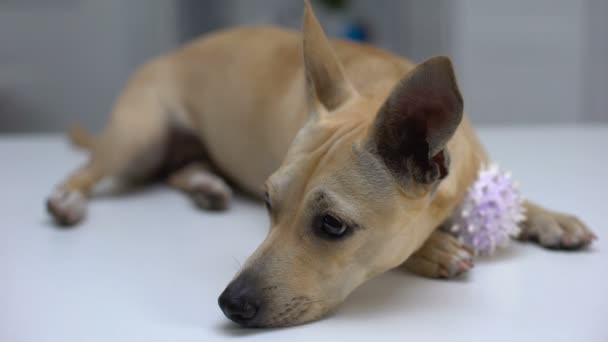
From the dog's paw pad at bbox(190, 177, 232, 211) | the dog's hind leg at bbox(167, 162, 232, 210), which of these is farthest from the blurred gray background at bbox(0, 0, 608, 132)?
the dog's paw pad at bbox(190, 177, 232, 211)

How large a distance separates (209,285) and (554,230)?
97 cm

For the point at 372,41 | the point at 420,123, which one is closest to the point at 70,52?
the point at 372,41

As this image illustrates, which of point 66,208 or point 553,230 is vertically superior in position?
point 553,230

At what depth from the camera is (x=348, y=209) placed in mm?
1376

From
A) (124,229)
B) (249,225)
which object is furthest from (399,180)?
(124,229)

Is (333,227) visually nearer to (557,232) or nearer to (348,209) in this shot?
(348,209)

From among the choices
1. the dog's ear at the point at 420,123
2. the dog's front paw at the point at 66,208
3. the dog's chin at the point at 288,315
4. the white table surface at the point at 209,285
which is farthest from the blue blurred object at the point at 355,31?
the dog's chin at the point at 288,315

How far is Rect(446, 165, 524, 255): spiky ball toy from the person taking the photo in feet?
5.65

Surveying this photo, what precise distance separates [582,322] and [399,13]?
12.5ft

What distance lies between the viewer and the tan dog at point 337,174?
1373 millimetres

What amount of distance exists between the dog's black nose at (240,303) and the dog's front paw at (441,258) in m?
0.52

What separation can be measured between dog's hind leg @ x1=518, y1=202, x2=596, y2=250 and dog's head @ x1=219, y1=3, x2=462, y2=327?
550 millimetres

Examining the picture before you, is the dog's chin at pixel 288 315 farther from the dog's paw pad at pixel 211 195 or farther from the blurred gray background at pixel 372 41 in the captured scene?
the blurred gray background at pixel 372 41

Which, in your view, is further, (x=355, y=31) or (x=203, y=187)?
(x=355, y=31)
